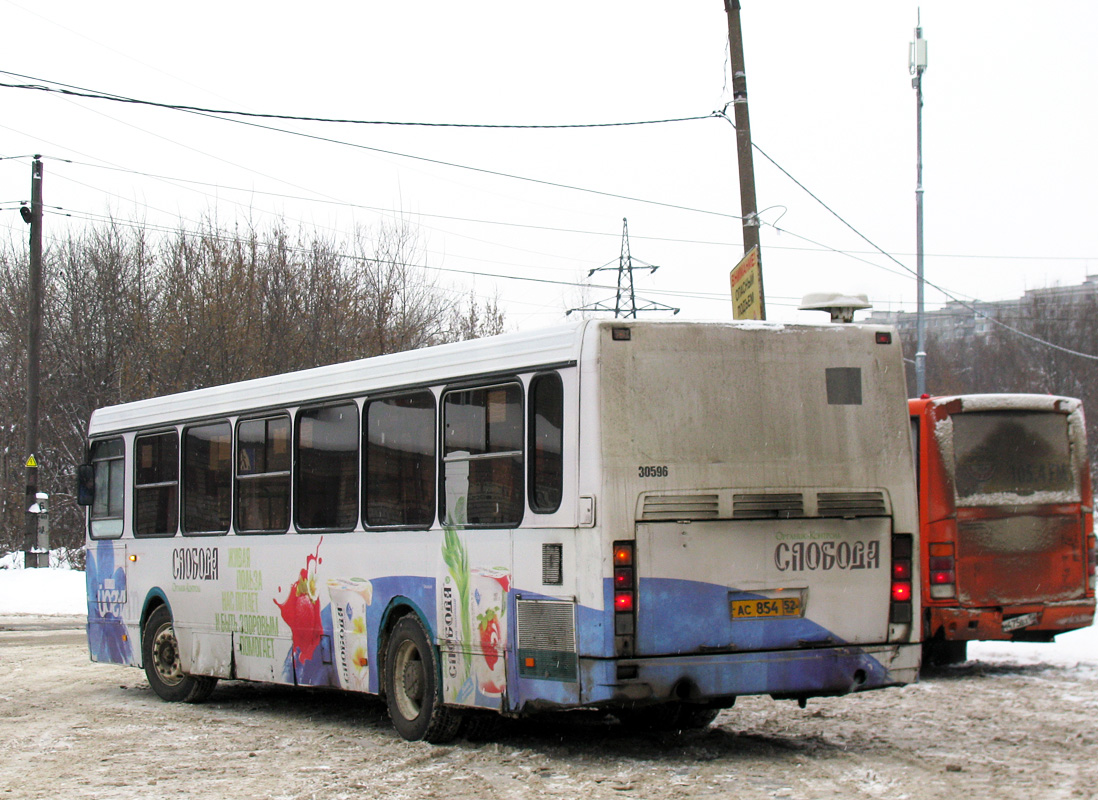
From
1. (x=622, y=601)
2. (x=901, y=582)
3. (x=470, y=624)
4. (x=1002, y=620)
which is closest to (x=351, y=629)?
(x=470, y=624)

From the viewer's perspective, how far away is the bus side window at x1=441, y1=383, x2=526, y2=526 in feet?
27.4

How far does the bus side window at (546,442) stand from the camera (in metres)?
8.01

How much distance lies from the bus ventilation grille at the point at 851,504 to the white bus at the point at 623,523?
0.01 meters

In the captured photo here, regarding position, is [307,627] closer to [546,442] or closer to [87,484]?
[546,442]

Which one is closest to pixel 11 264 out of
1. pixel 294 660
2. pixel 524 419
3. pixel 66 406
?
pixel 66 406

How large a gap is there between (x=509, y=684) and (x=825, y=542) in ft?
6.63

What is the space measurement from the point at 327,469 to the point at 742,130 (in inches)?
319

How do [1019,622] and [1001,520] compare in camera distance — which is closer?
[1019,622]

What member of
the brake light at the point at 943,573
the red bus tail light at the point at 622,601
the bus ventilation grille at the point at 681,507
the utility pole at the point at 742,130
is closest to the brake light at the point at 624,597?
the red bus tail light at the point at 622,601

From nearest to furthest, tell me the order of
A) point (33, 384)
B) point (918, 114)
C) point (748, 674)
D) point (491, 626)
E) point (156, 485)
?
point (748, 674), point (491, 626), point (156, 485), point (33, 384), point (918, 114)

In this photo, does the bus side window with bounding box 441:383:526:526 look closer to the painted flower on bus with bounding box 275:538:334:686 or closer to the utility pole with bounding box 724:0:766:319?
the painted flower on bus with bounding box 275:538:334:686

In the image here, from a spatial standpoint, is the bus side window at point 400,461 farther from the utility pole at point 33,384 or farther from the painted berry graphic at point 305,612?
the utility pole at point 33,384

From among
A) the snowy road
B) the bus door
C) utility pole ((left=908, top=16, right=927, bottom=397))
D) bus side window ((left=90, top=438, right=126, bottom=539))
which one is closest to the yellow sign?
the snowy road

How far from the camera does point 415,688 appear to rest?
9297 mm
